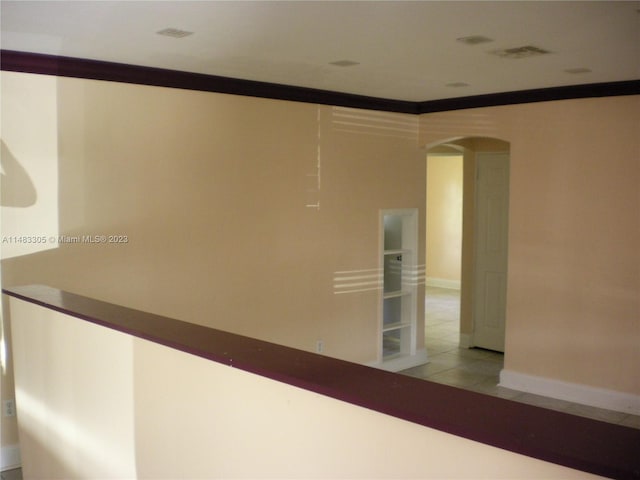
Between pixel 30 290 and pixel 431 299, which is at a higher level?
pixel 30 290

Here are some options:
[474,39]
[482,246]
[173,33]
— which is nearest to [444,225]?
[482,246]

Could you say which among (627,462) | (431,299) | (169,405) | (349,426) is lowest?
(431,299)

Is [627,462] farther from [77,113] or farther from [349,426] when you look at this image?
[77,113]

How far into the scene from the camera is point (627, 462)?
1275mm

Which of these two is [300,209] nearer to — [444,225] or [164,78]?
[164,78]

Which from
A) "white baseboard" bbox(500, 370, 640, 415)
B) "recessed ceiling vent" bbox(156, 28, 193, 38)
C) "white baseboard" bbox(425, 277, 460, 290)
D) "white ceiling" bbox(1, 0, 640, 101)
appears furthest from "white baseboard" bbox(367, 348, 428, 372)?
"white baseboard" bbox(425, 277, 460, 290)

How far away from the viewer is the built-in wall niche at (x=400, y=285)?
269 inches

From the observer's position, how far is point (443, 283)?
487 inches

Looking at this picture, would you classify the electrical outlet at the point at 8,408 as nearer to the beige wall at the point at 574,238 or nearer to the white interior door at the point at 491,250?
the beige wall at the point at 574,238

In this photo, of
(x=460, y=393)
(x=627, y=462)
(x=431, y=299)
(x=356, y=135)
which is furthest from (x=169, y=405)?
(x=431, y=299)

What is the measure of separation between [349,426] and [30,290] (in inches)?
103

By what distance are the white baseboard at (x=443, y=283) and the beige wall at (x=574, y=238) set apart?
6.01 metres

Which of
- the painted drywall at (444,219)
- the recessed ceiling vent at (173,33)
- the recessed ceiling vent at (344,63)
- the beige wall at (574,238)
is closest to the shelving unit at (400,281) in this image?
the beige wall at (574,238)

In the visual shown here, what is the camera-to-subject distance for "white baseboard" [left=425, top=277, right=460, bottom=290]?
39.8ft
